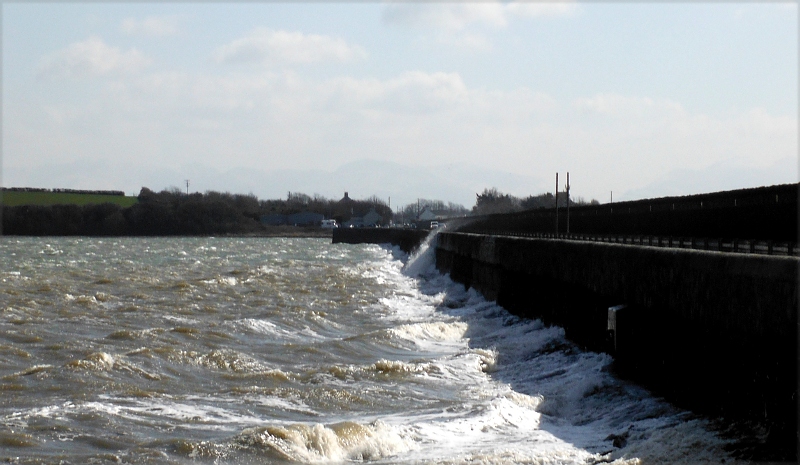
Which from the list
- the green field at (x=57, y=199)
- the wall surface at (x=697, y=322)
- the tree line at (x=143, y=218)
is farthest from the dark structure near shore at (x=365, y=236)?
the wall surface at (x=697, y=322)

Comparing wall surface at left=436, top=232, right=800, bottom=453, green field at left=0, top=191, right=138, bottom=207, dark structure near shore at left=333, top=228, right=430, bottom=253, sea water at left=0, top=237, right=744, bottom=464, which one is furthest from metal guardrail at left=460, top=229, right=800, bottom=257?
green field at left=0, top=191, right=138, bottom=207

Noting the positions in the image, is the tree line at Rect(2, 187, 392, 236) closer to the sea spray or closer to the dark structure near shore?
the dark structure near shore

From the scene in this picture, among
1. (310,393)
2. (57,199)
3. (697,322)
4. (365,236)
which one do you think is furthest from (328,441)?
(57,199)

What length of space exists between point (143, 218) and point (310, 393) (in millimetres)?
137851

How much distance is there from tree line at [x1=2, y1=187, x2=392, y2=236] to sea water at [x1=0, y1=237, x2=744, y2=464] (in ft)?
383

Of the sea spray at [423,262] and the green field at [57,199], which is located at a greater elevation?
the green field at [57,199]

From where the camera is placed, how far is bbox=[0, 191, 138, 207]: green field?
134 metres

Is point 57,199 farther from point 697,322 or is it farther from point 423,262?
point 697,322

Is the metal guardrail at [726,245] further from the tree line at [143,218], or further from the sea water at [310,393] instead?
the tree line at [143,218]

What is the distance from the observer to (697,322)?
33.9 ft

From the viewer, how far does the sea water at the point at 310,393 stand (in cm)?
895

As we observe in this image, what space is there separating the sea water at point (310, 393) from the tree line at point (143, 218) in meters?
117

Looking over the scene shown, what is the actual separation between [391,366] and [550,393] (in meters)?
2.81

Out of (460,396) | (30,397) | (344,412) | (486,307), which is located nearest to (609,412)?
(460,396)
